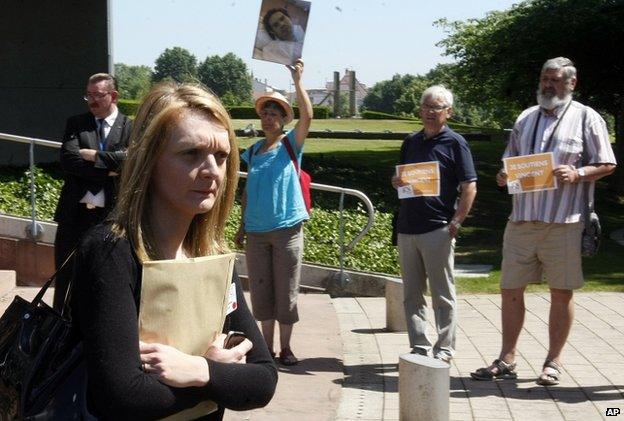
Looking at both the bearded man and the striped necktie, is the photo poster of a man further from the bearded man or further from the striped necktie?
the bearded man

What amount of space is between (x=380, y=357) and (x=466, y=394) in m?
1.23

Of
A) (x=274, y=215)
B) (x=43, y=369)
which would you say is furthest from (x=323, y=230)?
(x=43, y=369)

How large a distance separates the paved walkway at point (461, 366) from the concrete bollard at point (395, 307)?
0.08 m

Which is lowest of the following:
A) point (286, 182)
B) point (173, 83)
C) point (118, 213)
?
point (286, 182)

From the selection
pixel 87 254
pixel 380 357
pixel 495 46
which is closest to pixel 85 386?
pixel 87 254

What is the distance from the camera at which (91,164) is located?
681 cm

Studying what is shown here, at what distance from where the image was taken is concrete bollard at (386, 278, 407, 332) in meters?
8.76

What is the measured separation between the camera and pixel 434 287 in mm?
7375

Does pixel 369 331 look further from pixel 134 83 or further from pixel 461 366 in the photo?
pixel 134 83

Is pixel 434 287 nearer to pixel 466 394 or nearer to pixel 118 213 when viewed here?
pixel 466 394

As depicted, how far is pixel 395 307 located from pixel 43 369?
6817mm

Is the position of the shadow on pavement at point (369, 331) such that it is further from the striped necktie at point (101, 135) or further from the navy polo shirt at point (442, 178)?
the striped necktie at point (101, 135)

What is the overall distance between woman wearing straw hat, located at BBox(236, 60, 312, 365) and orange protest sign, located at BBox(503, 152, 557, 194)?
1.40m

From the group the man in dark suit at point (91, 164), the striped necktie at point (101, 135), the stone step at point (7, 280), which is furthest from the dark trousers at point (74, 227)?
the stone step at point (7, 280)
